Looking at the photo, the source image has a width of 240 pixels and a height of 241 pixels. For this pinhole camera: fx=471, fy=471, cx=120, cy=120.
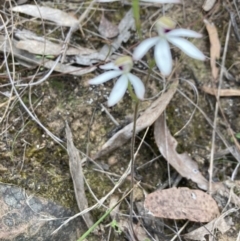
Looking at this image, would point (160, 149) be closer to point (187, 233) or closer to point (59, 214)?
point (187, 233)

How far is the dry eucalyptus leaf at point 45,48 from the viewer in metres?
1.71

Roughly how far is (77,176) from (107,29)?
25.0 inches

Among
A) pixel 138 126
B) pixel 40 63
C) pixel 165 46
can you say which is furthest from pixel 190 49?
pixel 40 63

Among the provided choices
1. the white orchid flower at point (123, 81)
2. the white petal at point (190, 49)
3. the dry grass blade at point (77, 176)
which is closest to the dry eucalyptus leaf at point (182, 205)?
the dry grass blade at point (77, 176)

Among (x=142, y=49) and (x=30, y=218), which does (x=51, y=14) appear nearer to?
(x=30, y=218)

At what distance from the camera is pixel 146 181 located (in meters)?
1.58

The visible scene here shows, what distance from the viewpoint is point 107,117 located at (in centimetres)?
165

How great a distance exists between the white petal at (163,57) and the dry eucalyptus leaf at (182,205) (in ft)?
2.17

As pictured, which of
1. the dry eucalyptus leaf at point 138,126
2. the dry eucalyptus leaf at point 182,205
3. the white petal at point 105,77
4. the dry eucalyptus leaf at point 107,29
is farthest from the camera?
the dry eucalyptus leaf at point 107,29

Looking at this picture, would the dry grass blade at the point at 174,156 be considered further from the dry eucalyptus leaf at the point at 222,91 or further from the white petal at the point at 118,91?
the white petal at the point at 118,91

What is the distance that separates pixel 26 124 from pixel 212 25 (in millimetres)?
855

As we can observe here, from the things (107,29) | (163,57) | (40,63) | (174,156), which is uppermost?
(163,57)

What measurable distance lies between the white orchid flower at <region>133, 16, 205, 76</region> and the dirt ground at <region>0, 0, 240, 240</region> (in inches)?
26.8

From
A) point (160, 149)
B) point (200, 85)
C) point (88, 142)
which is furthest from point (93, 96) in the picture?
point (200, 85)
